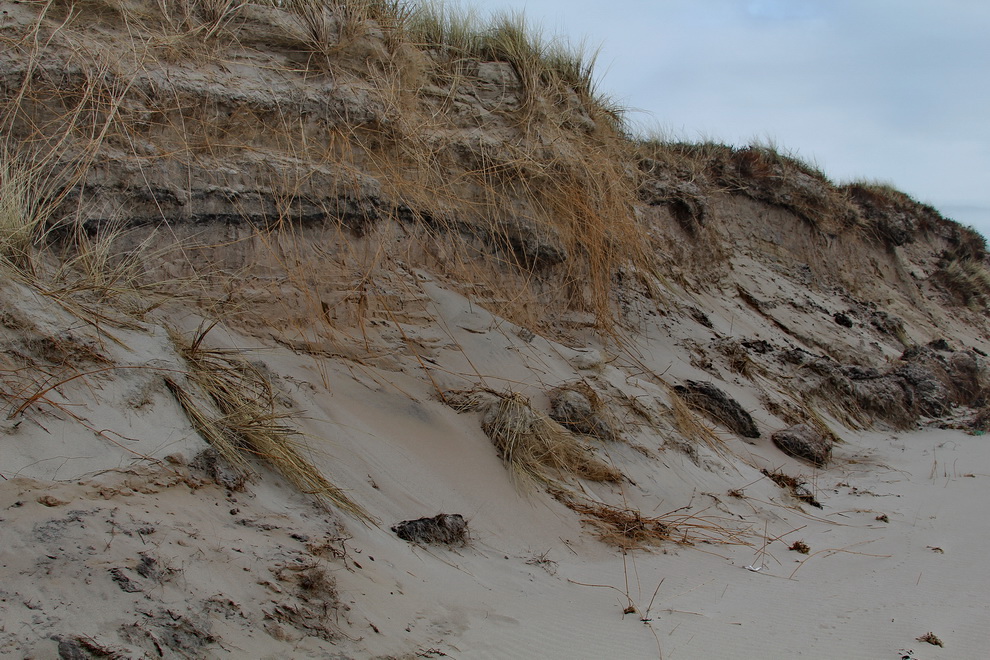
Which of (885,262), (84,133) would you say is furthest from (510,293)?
(885,262)

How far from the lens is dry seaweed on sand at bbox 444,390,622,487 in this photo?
12.8 feet

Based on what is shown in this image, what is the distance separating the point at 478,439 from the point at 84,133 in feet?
A: 8.42

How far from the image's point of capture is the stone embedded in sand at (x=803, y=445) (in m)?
5.65

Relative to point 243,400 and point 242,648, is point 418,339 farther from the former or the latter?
point 242,648

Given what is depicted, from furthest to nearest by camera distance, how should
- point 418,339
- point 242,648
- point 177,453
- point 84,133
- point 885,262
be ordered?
point 885,262 < point 418,339 < point 84,133 < point 177,453 < point 242,648

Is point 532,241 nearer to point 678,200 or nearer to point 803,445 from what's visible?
point 803,445

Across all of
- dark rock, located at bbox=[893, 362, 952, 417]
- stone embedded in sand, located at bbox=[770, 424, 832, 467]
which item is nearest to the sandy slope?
stone embedded in sand, located at bbox=[770, 424, 832, 467]

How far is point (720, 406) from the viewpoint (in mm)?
5723

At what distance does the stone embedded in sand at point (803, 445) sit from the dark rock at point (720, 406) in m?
0.19

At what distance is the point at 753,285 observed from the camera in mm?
8555

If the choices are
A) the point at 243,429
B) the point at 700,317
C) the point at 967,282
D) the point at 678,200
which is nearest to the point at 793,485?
the point at 700,317


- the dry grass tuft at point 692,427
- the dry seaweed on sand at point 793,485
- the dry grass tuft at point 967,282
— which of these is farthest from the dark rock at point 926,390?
the dry grass tuft at point 967,282

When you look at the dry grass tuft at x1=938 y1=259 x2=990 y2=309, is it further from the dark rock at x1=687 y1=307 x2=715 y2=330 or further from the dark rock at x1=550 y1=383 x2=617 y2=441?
the dark rock at x1=550 y1=383 x2=617 y2=441

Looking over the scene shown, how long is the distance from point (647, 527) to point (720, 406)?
2.18 m
